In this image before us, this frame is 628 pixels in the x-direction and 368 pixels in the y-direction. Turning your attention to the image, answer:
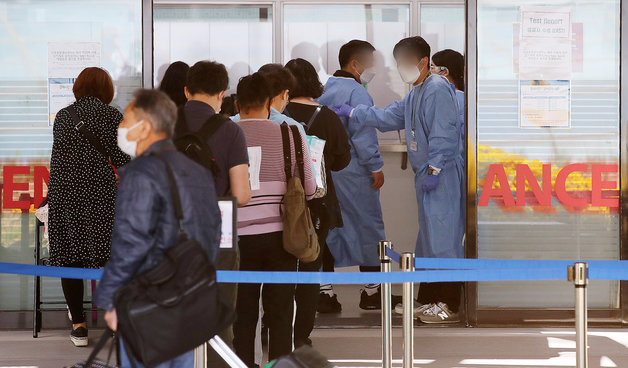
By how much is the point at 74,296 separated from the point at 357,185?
2.39 m

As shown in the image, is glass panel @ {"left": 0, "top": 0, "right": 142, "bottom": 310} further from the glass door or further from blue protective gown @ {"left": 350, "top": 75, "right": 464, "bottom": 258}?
the glass door

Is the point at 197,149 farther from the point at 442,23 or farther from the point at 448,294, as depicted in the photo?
the point at 442,23

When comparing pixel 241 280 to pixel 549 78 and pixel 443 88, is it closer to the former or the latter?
pixel 443 88

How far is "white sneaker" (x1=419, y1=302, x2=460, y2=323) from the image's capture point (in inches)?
240

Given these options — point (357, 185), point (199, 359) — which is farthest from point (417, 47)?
point (199, 359)

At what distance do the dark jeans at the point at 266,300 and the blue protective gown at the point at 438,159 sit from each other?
2.04 metres

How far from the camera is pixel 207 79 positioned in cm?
392

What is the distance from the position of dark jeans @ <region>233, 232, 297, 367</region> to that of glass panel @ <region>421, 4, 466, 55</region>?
425 centimetres

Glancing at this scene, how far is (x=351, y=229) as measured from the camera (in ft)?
22.6

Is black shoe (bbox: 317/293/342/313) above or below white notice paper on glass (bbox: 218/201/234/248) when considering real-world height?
below

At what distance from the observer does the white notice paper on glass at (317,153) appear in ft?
15.6

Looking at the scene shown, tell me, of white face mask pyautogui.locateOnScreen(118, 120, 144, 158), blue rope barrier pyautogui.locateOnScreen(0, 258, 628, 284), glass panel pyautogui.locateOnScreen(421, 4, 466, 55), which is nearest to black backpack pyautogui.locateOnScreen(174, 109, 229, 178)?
blue rope barrier pyautogui.locateOnScreen(0, 258, 628, 284)

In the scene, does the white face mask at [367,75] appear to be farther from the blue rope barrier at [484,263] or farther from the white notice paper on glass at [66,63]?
the blue rope barrier at [484,263]

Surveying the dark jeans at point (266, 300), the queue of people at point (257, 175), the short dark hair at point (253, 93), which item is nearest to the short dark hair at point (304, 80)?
the queue of people at point (257, 175)
